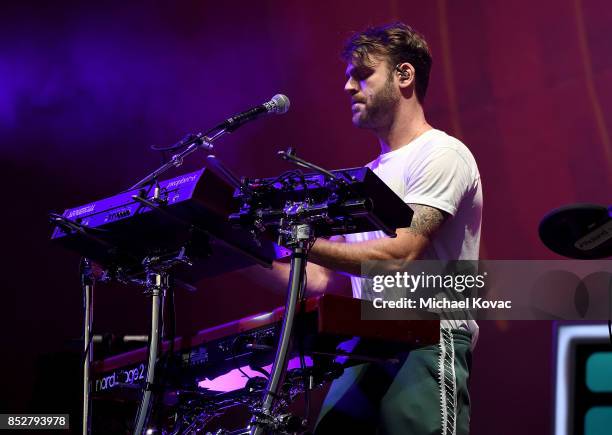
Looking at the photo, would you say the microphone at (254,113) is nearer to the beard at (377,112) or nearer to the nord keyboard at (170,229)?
the nord keyboard at (170,229)

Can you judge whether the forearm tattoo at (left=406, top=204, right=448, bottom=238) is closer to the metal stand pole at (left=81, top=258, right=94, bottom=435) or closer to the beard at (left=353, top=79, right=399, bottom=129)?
the beard at (left=353, top=79, right=399, bottom=129)

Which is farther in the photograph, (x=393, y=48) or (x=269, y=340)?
(x=393, y=48)

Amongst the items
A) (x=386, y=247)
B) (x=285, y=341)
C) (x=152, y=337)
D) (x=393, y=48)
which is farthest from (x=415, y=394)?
(x=393, y=48)

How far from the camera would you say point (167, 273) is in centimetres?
244

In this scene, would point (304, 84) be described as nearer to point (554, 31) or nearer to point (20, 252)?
point (554, 31)

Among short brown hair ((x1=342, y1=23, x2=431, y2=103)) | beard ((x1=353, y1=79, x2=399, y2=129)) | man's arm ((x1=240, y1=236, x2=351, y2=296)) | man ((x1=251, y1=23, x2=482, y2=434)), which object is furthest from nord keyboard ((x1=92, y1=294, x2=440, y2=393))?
short brown hair ((x1=342, y1=23, x2=431, y2=103))

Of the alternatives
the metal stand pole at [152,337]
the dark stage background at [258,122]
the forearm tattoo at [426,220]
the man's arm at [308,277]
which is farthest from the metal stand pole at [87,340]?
the dark stage background at [258,122]

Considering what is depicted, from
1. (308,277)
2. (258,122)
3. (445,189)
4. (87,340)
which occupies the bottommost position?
(87,340)

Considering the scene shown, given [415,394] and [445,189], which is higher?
[445,189]

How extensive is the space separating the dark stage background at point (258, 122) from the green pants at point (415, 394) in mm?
1345

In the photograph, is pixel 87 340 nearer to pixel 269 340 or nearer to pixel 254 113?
pixel 269 340

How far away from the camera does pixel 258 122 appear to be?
478cm

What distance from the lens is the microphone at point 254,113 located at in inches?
101

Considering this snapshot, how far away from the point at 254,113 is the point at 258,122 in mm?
2202
